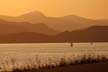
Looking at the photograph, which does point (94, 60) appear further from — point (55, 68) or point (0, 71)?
point (0, 71)

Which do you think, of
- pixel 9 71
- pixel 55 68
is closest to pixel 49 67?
pixel 55 68

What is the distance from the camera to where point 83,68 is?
24016 mm

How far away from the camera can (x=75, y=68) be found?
79.4 feet

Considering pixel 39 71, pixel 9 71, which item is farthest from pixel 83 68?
pixel 9 71

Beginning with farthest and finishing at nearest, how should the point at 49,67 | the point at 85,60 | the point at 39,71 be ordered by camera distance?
the point at 85,60 → the point at 49,67 → the point at 39,71

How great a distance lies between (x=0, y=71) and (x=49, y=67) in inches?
107

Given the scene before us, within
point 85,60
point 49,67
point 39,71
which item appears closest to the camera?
point 39,71

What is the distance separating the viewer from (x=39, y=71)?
23656 millimetres

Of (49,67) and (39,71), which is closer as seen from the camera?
(39,71)

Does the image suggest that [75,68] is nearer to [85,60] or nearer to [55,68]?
[55,68]

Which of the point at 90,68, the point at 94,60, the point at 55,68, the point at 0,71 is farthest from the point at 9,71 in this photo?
the point at 94,60

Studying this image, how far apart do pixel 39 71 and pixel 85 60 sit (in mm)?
4690

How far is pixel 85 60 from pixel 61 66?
215 cm

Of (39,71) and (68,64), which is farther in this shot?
(68,64)
